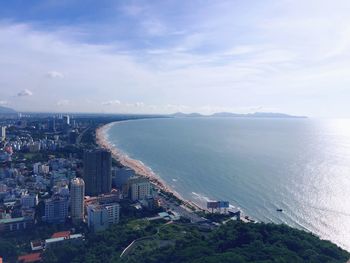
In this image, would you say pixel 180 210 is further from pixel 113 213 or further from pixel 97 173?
pixel 97 173

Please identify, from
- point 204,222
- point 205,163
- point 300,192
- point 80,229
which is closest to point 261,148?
point 205,163

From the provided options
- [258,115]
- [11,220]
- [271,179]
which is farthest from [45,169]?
[258,115]

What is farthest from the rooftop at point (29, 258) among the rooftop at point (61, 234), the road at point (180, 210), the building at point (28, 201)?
the road at point (180, 210)

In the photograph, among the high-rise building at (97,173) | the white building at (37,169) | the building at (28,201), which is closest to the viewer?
the building at (28,201)

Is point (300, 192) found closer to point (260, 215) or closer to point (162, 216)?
point (260, 215)

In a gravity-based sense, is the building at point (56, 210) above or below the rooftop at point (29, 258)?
above

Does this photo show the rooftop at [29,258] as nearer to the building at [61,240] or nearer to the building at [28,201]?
the building at [61,240]

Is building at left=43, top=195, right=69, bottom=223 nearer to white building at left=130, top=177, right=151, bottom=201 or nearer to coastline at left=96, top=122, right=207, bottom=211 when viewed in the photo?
white building at left=130, top=177, right=151, bottom=201
